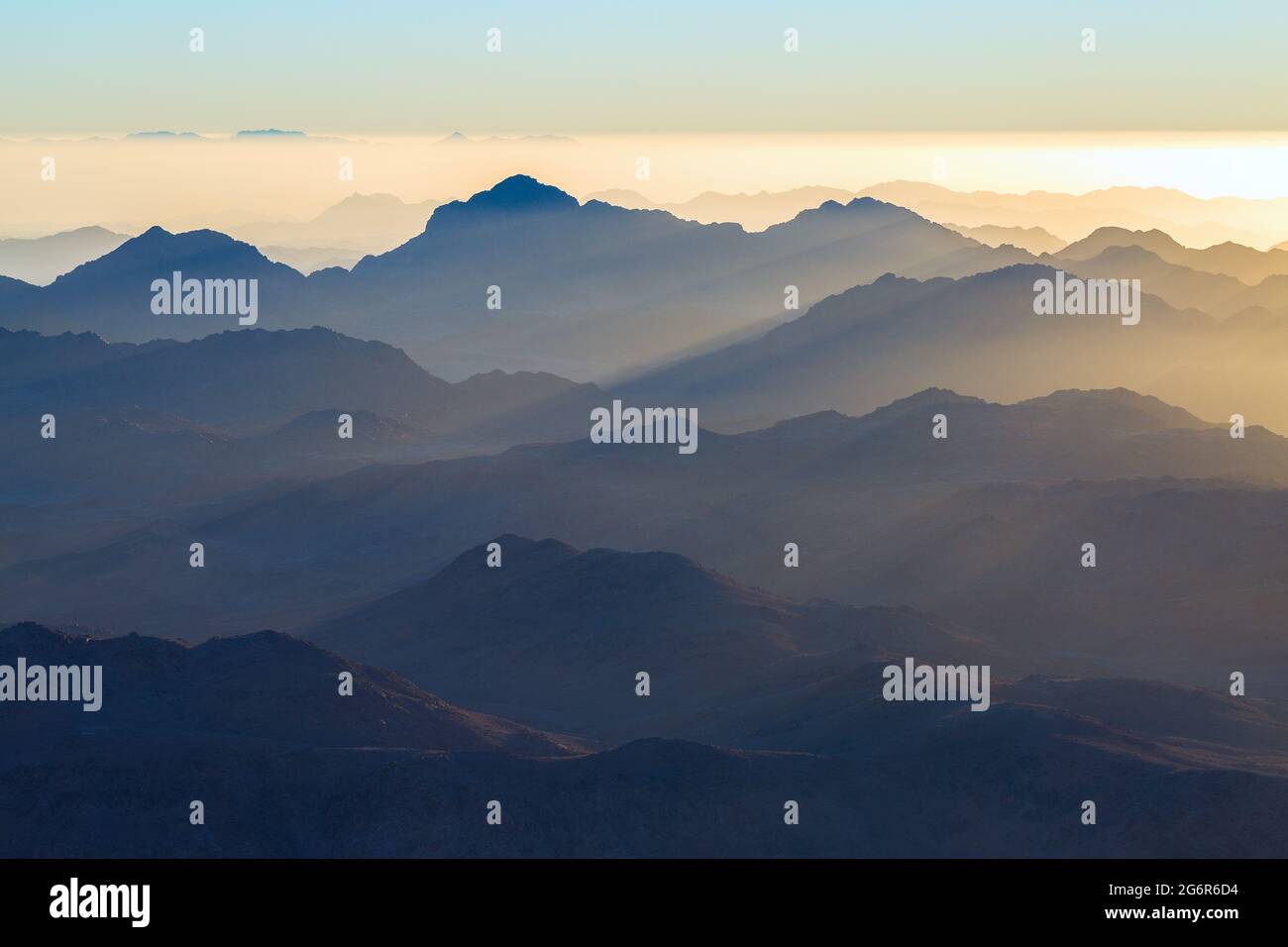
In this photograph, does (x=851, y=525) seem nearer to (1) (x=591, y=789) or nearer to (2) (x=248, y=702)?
(2) (x=248, y=702)

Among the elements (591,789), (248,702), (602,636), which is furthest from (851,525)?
(591,789)

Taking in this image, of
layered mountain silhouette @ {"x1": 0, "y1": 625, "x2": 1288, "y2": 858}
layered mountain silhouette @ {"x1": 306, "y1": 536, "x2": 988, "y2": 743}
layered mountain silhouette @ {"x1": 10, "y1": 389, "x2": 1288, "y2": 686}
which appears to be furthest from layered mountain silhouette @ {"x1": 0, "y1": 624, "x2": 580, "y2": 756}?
layered mountain silhouette @ {"x1": 10, "y1": 389, "x2": 1288, "y2": 686}

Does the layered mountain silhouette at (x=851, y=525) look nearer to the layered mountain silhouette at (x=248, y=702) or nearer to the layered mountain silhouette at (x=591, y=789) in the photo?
the layered mountain silhouette at (x=591, y=789)

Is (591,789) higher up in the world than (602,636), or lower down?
lower down

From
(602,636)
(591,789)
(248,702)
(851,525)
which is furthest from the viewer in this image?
(851,525)

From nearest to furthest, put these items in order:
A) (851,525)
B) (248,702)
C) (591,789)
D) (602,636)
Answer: (591,789)
(248,702)
(602,636)
(851,525)

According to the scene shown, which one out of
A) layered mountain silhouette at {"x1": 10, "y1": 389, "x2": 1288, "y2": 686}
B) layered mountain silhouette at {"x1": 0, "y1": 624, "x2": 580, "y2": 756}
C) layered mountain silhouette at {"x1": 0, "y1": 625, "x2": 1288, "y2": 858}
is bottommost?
layered mountain silhouette at {"x1": 0, "y1": 625, "x2": 1288, "y2": 858}

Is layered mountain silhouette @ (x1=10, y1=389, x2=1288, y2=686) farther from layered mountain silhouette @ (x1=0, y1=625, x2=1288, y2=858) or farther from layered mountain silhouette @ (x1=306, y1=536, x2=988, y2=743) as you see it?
layered mountain silhouette @ (x1=0, y1=625, x2=1288, y2=858)

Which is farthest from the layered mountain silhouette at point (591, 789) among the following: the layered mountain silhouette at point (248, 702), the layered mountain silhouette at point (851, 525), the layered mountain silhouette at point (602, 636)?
the layered mountain silhouette at point (851, 525)

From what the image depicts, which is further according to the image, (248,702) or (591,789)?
(248,702)
